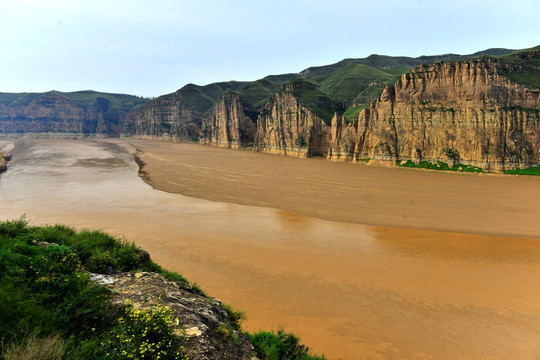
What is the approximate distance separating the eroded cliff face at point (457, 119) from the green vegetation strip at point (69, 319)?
59.8 meters

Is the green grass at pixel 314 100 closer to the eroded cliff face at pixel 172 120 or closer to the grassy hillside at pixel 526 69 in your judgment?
the grassy hillside at pixel 526 69

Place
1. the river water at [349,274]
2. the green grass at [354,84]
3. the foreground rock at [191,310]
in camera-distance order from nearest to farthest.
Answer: the foreground rock at [191,310]
the river water at [349,274]
the green grass at [354,84]

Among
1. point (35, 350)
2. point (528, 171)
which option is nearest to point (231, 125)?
point (528, 171)

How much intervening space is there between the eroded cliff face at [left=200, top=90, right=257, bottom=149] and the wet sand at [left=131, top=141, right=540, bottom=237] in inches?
2942

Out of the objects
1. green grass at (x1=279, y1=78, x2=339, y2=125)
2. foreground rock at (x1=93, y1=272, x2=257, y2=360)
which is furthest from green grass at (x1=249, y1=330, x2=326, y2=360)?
green grass at (x1=279, y1=78, x2=339, y2=125)

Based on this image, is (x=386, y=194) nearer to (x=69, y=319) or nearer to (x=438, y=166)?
(x=438, y=166)

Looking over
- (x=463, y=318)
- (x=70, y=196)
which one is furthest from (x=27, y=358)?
(x=70, y=196)

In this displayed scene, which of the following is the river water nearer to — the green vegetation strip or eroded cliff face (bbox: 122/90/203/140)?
the green vegetation strip

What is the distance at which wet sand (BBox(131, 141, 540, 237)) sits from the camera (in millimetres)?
26391

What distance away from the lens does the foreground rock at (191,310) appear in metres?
6.54

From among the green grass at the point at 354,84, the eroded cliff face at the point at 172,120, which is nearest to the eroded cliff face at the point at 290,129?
the green grass at the point at 354,84

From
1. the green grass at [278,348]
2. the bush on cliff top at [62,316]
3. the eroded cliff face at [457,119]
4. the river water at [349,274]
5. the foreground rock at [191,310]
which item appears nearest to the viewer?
the bush on cliff top at [62,316]

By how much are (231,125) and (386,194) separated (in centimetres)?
10623

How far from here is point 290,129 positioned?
93062mm
